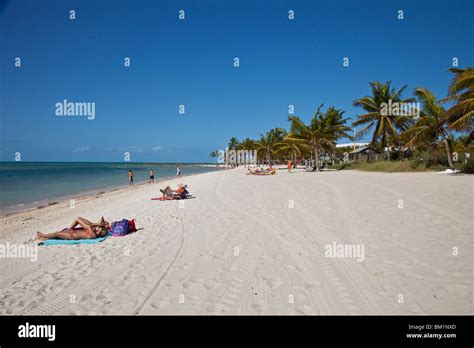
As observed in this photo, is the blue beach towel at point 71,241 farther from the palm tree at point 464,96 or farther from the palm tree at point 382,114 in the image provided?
the palm tree at point 382,114

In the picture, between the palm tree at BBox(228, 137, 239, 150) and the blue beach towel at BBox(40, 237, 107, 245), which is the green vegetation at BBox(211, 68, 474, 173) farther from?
the palm tree at BBox(228, 137, 239, 150)

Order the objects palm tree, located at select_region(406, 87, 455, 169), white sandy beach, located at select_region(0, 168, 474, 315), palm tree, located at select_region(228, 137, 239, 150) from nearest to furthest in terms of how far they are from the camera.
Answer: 1. white sandy beach, located at select_region(0, 168, 474, 315)
2. palm tree, located at select_region(406, 87, 455, 169)
3. palm tree, located at select_region(228, 137, 239, 150)

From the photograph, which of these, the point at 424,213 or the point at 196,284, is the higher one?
the point at 424,213

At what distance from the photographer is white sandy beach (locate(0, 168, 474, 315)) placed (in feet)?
11.1

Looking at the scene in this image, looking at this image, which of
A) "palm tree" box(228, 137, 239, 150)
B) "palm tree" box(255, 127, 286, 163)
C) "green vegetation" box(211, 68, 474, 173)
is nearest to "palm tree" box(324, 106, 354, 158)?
"green vegetation" box(211, 68, 474, 173)

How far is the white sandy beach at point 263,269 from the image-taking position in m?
3.40

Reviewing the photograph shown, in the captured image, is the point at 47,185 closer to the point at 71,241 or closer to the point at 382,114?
the point at 71,241

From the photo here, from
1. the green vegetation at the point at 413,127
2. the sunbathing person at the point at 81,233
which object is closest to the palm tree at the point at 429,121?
the green vegetation at the point at 413,127

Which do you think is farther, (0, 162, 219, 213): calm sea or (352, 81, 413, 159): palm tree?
(352, 81, 413, 159): palm tree
